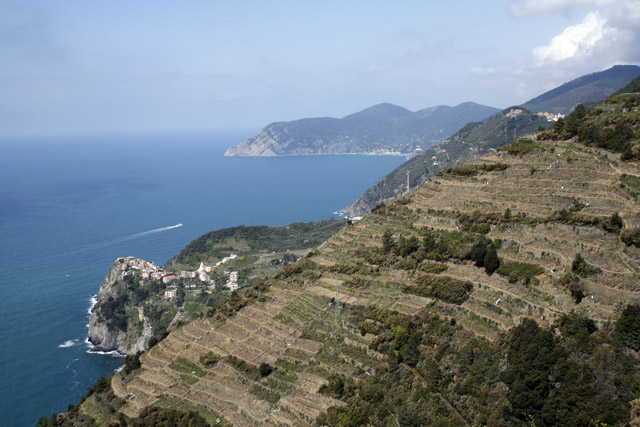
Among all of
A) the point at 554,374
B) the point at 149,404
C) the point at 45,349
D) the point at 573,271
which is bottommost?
the point at 45,349

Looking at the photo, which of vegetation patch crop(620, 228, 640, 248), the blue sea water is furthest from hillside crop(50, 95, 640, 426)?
the blue sea water

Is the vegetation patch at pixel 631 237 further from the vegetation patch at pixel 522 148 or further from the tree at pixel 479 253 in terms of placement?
the vegetation patch at pixel 522 148

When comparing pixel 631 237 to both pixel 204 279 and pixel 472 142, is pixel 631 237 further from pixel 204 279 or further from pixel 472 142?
pixel 472 142

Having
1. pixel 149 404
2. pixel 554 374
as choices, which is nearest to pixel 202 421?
pixel 149 404

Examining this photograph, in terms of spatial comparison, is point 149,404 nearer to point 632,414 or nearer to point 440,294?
point 440,294

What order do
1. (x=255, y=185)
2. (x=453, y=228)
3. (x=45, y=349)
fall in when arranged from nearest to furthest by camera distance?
(x=453, y=228) → (x=45, y=349) → (x=255, y=185)

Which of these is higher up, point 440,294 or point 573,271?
point 573,271
